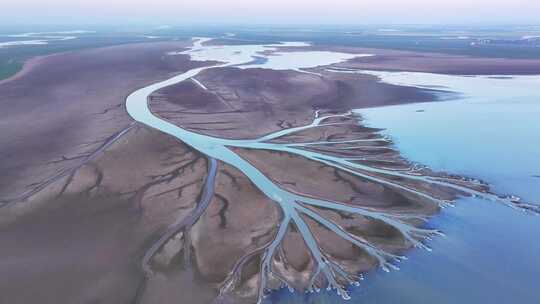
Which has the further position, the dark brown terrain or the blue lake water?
the dark brown terrain

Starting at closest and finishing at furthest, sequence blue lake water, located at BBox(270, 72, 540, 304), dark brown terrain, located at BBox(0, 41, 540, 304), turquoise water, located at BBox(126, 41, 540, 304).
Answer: blue lake water, located at BBox(270, 72, 540, 304) → turquoise water, located at BBox(126, 41, 540, 304) → dark brown terrain, located at BBox(0, 41, 540, 304)

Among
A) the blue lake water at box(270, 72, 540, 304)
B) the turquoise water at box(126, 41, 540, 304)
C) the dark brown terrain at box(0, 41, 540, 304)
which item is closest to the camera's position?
→ the blue lake water at box(270, 72, 540, 304)

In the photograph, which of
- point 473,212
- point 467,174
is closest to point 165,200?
point 473,212

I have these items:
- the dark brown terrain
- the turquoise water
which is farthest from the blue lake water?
the dark brown terrain

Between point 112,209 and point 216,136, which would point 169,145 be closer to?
point 216,136

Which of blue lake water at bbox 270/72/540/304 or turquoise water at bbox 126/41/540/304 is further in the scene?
turquoise water at bbox 126/41/540/304

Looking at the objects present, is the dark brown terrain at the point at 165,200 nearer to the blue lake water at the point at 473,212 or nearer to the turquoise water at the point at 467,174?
the turquoise water at the point at 467,174

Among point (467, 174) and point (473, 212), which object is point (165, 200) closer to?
point (473, 212)

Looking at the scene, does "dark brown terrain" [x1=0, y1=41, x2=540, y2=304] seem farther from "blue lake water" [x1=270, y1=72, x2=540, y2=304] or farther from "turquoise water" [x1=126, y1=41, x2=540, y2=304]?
"blue lake water" [x1=270, y1=72, x2=540, y2=304]

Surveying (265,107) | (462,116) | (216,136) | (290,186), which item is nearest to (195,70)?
(265,107)
